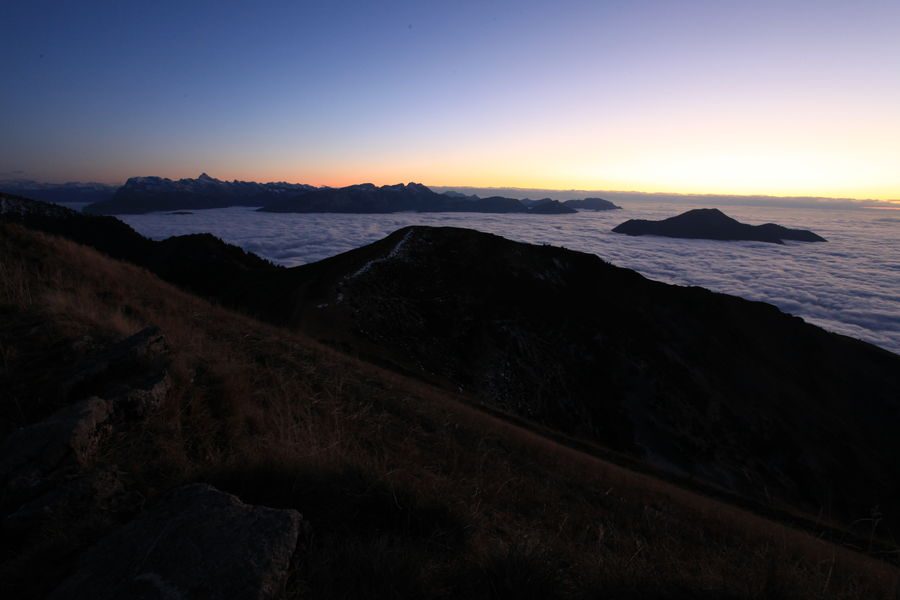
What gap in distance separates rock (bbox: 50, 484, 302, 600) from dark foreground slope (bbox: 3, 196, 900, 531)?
70.9 ft

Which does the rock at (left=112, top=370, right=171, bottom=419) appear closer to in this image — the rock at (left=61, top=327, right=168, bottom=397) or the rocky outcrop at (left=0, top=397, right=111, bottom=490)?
the rocky outcrop at (left=0, top=397, right=111, bottom=490)

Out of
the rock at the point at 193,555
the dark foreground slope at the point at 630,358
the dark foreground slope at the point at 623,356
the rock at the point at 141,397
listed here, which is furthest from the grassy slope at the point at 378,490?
the dark foreground slope at the point at 630,358

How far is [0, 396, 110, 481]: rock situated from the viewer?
274cm

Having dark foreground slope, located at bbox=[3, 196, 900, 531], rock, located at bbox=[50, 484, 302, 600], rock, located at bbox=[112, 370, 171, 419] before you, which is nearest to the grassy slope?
rock, located at bbox=[112, 370, 171, 419]

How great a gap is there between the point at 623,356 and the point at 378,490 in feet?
132

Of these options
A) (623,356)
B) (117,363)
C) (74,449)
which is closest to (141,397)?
(74,449)

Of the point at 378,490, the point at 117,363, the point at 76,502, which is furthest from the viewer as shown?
the point at 117,363

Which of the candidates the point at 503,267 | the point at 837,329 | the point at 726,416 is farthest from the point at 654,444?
the point at 837,329

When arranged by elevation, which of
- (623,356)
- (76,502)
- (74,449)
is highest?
(74,449)

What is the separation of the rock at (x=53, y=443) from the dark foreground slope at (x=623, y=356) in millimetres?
20628

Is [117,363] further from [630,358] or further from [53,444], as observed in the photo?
[630,358]

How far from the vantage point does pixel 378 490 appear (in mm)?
2984

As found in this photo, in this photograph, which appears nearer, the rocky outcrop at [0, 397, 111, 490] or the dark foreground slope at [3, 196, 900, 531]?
the rocky outcrop at [0, 397, 111, 490]

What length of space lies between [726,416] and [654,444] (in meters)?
10.2
